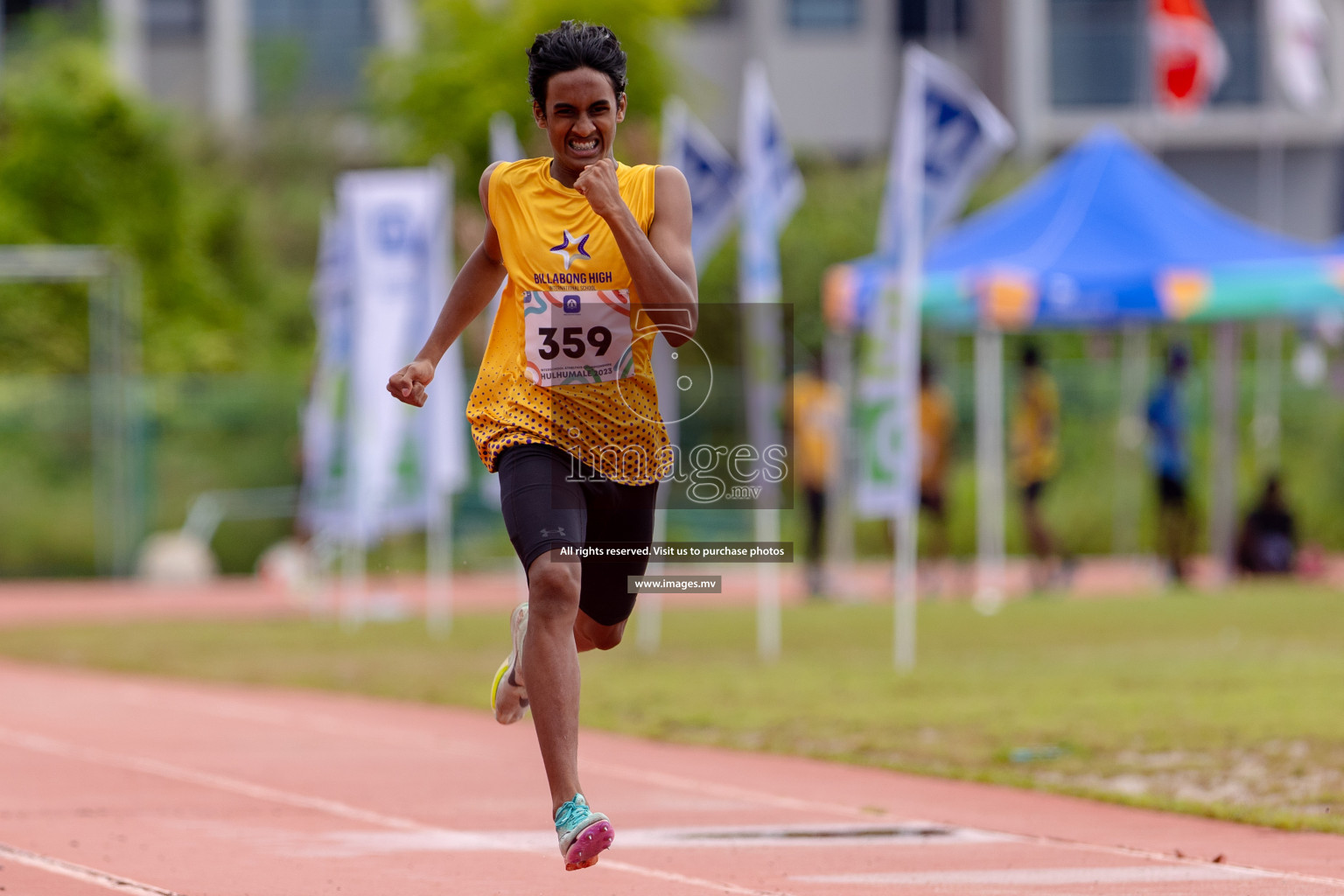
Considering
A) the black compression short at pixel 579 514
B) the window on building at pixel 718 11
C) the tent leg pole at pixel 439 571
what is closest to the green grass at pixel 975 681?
the tent leg pole at pixel 439 571

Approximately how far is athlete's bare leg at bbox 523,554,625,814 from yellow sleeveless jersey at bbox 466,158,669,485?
1.16 feet

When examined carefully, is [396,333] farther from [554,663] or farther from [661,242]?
[554,663]

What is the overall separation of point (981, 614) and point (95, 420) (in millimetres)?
12207

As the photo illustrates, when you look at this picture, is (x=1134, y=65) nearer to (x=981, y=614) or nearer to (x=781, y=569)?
(x=781, y=569)

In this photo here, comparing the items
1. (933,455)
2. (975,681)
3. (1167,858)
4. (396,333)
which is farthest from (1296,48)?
(1167,858)

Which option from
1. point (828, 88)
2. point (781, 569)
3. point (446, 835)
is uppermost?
A: point (828, 88)

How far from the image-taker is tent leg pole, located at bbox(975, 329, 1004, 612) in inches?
794

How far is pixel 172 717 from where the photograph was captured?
1100 centimetres

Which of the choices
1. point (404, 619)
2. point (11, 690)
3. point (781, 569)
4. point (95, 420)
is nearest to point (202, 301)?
point (95, 420)

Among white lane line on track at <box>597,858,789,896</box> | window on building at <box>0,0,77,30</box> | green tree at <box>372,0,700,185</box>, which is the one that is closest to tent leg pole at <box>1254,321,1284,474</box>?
green tree at <box>372,0,700,185</box>

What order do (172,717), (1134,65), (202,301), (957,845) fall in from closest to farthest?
1. (957,845)
2. (172,717)
3. (202,301)
4. (1134,65)

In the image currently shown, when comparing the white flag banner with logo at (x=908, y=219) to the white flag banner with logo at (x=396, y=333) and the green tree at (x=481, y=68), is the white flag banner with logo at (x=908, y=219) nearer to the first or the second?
the white flag banner with logo at (x=396, y=333)

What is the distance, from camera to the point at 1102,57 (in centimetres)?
4384

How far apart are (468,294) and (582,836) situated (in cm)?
153
